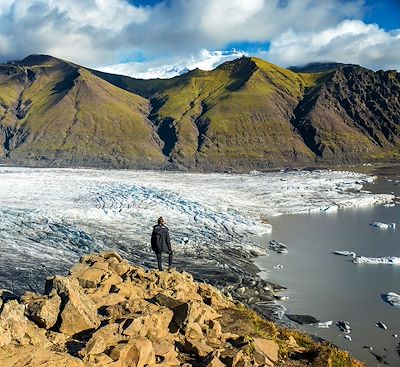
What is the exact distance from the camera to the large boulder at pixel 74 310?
10.3 m

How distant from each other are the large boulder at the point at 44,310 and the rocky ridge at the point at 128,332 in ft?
0.07

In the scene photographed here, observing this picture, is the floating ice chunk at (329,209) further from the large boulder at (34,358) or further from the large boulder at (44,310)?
the large boulder at (34,358)

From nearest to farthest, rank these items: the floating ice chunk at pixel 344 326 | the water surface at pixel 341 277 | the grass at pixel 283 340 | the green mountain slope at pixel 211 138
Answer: the grass at pixel 283 340 → the water surface at pixel 341 277 → the floating ice chunk at pixel 344 326 → the green mountain slope at pixel 211 138

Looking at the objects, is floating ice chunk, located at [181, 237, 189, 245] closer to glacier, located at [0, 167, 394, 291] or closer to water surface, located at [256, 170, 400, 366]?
glacier, located at [0, 167, 394, 291]

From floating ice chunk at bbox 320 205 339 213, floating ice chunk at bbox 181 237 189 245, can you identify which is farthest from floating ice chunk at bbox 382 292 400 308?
floating ice chunk at bbox 320 205 339 213

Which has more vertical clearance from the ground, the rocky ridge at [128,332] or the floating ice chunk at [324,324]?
the rocky ridge at [128,332]

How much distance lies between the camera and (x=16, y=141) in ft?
615

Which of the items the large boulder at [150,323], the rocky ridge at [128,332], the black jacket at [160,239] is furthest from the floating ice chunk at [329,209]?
the large boulder at [150,323]

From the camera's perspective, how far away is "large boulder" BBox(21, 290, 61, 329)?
33.7 ft

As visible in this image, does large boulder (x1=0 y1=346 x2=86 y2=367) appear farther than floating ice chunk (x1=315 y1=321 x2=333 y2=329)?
No

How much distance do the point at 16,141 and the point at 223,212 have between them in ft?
538

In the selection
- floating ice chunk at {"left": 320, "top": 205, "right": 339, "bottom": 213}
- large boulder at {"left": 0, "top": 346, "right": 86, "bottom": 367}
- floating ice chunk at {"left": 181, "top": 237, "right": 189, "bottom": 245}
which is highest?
large boulder at {"left": 0, "top": 346, "right": 86, "bottom": 367}

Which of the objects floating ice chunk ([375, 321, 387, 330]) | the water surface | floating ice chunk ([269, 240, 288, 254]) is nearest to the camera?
the water surface

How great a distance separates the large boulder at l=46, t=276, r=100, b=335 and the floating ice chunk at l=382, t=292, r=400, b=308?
15797 mm
